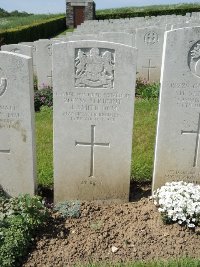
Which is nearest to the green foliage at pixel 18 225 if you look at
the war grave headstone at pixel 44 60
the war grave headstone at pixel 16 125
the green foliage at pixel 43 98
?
the war grave headstone at pixel 16 125

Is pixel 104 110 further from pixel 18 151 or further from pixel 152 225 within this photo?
pixel 152 225

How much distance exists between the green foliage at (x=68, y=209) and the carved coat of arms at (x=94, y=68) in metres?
1.42

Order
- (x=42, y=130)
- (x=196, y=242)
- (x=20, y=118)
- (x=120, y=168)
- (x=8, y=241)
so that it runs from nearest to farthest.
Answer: (x=8, y=241) < (x=196, y=242) < (x=20, y=118) < (x=120, y=168) < (x=42, y=130)

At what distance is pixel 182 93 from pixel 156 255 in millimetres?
1839

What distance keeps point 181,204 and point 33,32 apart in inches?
885

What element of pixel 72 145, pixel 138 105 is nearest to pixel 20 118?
pixel 72 145

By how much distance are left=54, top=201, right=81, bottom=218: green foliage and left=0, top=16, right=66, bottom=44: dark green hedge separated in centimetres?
1043

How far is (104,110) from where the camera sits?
4359mm

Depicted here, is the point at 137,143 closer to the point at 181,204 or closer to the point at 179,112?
the point at 179,112

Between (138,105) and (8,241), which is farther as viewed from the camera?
(138,105)

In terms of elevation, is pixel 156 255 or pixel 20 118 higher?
pixel 20 118

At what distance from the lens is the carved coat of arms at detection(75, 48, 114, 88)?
4.14 m

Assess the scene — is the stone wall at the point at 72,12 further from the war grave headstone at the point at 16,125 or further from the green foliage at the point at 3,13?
the war grave headstone at the point at 16,125

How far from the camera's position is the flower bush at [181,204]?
4.10 m
